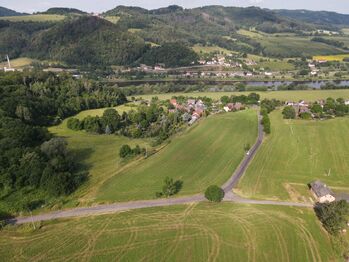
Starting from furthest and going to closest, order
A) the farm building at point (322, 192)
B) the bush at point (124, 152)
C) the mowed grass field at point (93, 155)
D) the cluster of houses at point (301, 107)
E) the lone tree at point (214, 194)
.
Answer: the cluster of houses at point (301, 107)
the bush at point (124, 152)
the mowed grass field at point (93, 155)
the farm building at point (322, 192)
the lone tree at point (214, 194)

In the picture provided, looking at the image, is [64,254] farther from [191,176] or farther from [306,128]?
[306,128]

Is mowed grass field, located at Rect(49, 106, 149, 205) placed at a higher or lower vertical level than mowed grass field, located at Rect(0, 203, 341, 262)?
higher

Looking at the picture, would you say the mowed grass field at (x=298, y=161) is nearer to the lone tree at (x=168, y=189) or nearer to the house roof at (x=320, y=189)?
the house roof at (x=320, y=189)

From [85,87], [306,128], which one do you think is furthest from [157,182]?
[85,87]

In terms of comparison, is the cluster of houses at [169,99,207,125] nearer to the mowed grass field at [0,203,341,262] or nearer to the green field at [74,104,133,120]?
the green field at [74,104,133,120]

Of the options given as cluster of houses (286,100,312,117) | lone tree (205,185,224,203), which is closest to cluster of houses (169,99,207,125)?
cluster of houses (286,100,312,117)

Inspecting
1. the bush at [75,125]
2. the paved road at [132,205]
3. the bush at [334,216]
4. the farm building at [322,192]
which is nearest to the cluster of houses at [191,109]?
the bush at [75,125]
